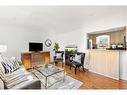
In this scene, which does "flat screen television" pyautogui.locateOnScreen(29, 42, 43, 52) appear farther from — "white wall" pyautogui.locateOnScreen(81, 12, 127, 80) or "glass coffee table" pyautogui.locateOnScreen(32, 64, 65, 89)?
"white wall" pyautogui.locateOnScreen(81, 12, 127, 80)

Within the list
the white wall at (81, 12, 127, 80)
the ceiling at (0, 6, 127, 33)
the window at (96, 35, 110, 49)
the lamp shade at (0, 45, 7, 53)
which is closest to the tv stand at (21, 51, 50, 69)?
the lamp shade at (0, 45, 7, 53)

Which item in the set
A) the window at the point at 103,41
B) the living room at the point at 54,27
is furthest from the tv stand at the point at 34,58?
the window at the point at 103,41

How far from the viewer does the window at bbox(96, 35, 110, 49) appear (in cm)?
414

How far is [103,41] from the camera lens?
4246 mm

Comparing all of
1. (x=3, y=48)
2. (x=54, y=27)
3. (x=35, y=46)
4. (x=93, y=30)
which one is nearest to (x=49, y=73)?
(x=35, y=46)

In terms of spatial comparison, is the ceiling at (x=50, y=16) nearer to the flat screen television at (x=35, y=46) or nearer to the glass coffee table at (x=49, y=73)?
the flat screen television at (x=35, y=46)

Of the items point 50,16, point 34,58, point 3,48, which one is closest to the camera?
point 50,16

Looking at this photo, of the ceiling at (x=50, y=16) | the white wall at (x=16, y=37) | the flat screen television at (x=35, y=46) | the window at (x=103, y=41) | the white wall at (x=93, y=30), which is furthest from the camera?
the window at (x=103, y=41)

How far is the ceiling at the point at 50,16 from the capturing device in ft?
9.28

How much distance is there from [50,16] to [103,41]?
2077 mm

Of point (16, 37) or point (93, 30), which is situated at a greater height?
point (93, 30)

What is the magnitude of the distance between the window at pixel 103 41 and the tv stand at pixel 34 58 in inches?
72.8

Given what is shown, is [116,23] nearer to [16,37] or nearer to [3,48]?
[16,37]

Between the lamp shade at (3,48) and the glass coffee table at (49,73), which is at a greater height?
the lamp shade at (3,48)
